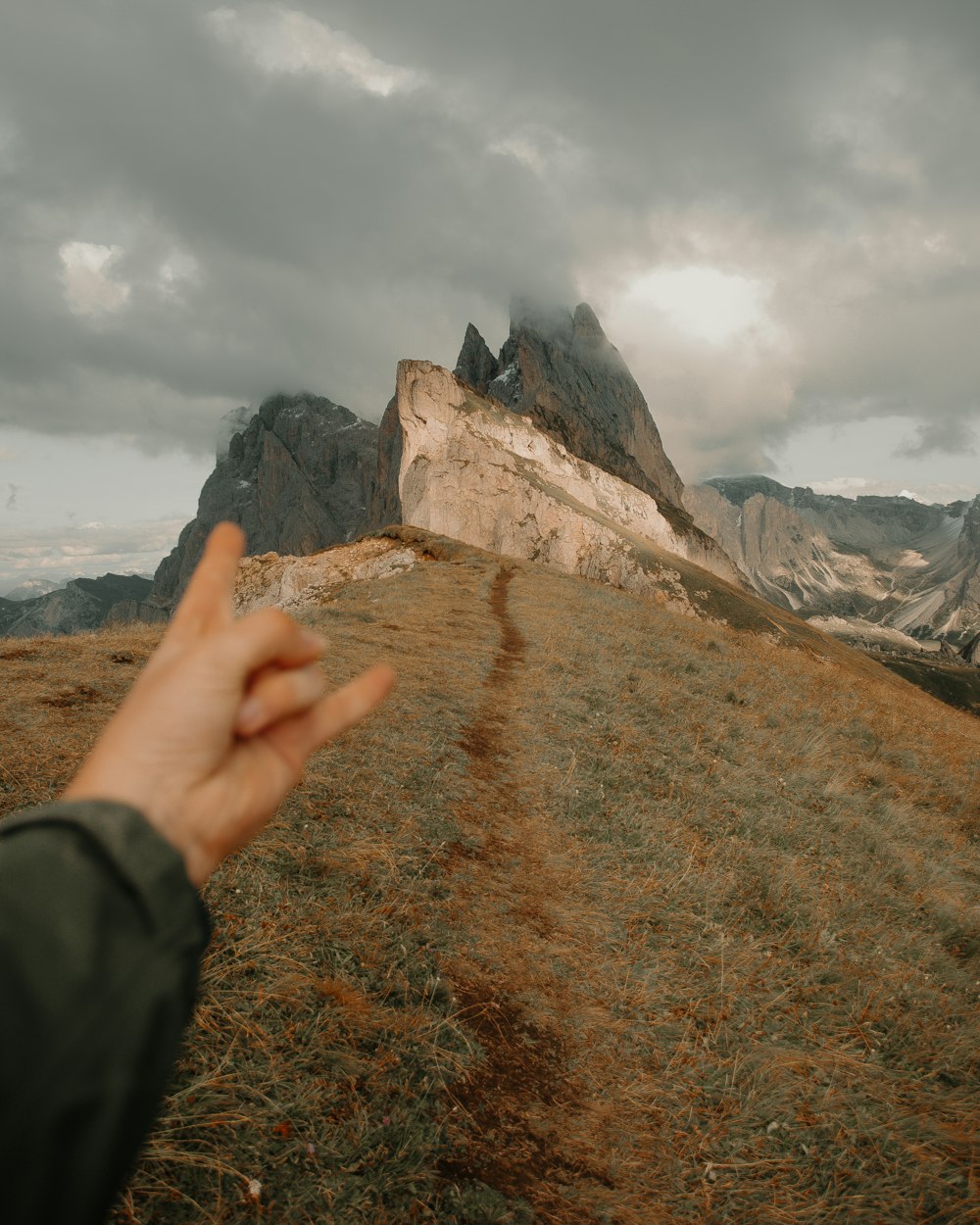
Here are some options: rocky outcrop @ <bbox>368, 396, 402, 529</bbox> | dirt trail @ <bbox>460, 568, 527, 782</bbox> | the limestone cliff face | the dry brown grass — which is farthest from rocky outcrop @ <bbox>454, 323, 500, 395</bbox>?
the dry brown grass

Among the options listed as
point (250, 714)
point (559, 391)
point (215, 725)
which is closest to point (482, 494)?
point (250, 714)

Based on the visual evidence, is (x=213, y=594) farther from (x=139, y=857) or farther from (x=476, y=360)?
(x=476, y=360)

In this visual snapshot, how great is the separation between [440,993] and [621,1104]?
1394 mm

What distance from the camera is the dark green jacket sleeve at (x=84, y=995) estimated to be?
3.89 feet

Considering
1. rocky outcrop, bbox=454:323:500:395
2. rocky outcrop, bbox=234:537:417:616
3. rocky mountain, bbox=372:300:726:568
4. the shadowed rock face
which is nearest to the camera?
rocky outcrop, bbox=234:537:417:616

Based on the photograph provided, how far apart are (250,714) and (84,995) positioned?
80 centimetres

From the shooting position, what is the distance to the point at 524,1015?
4.66m

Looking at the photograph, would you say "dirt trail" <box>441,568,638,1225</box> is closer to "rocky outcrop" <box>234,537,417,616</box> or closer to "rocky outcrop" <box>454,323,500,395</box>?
"rocky outcrop" <box>234,537,417,616</box>

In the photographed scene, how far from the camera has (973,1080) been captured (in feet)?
15.4

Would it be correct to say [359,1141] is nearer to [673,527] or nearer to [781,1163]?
[781,1163]

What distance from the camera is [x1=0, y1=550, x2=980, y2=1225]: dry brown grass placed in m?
3.45

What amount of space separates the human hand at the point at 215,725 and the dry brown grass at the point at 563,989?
2.44 metres

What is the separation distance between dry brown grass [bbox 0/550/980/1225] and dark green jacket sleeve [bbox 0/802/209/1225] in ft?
7.63

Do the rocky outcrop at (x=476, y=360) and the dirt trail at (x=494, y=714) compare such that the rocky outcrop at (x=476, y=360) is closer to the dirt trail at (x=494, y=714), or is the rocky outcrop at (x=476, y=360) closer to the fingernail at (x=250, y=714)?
the dirt trail at (x=494, y=714)
